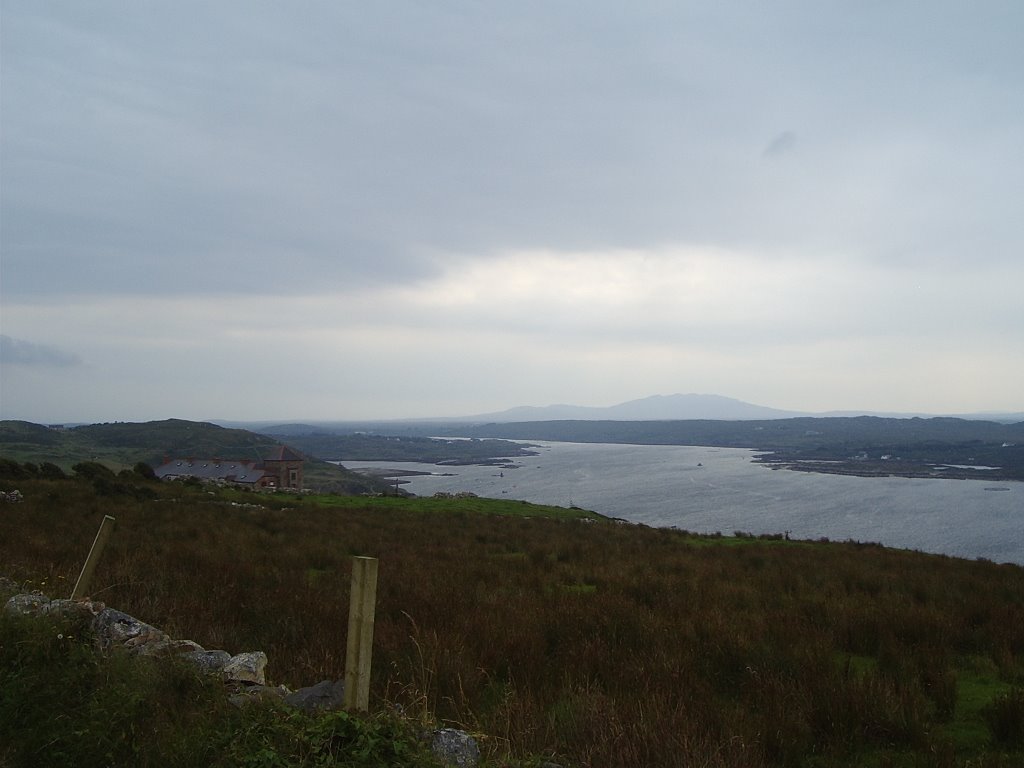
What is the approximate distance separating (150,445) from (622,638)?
392ft

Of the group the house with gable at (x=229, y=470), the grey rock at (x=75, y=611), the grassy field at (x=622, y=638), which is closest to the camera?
the grassy field at (x=622, y=638)

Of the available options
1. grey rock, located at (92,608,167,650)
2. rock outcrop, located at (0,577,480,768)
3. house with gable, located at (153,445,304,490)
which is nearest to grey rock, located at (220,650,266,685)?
rock outcrop, located at (0,577,480,768)

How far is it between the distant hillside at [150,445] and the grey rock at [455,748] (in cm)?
7684

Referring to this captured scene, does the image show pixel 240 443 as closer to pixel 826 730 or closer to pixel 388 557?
pixel 388 557

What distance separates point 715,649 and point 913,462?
145 m

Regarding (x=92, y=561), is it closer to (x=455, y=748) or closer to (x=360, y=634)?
(x=360, y=634)

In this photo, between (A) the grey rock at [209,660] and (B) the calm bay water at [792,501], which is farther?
(B) the calm bay water at [792,501]

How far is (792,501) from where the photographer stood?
68.1 meters

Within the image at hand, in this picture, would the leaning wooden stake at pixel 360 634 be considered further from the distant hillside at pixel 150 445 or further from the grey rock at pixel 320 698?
the distant hillside at pixel 150 445

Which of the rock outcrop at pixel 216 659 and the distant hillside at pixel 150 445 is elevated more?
the rock outcrop at pixel 216 659

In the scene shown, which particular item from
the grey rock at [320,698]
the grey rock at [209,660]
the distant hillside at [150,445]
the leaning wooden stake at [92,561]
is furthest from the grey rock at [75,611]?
the distant hillside at [150,445]

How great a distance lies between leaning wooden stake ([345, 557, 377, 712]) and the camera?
4.13 metres

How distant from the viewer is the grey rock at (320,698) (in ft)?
13.8

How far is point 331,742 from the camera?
3666 mm
